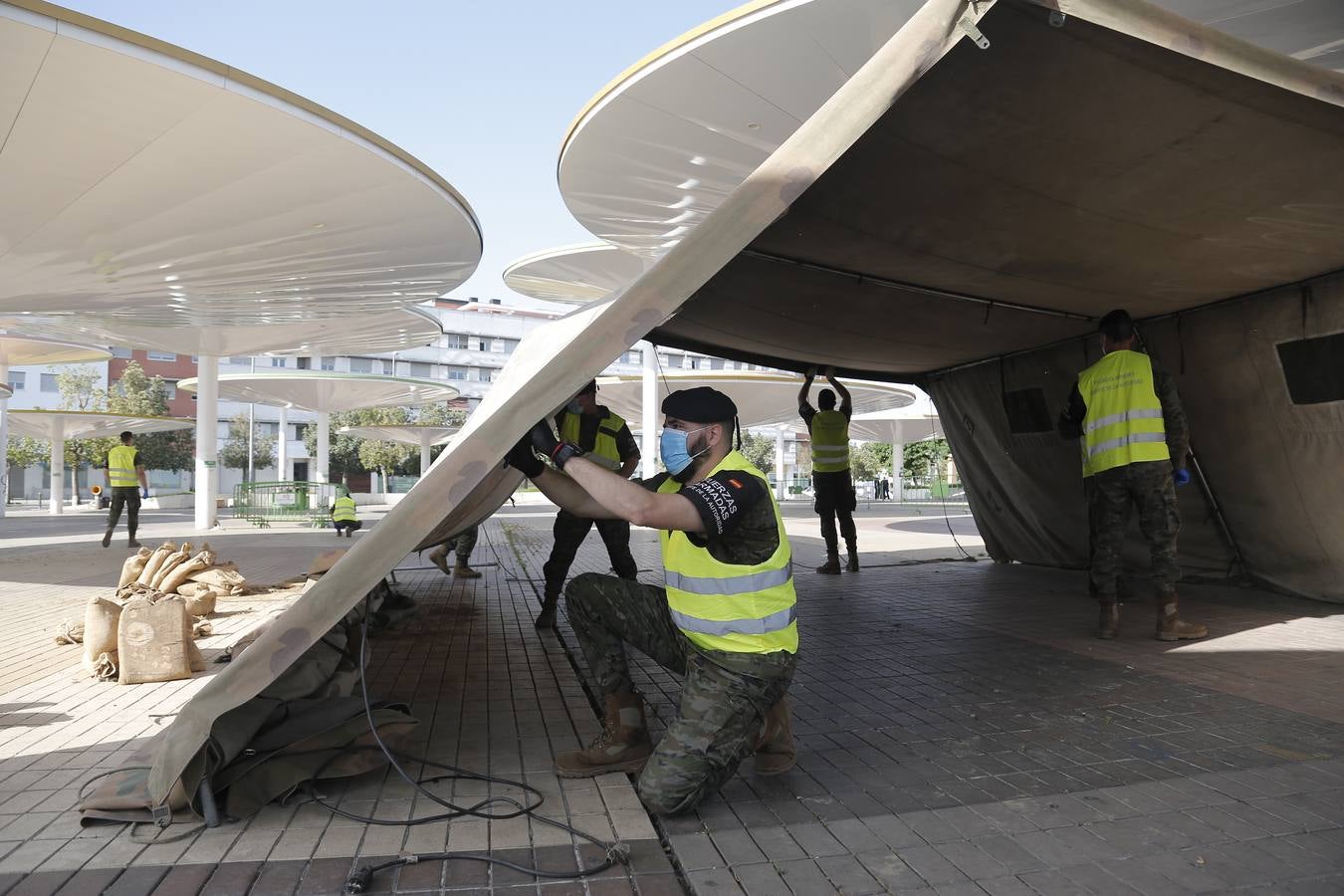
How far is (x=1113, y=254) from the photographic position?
539 cm

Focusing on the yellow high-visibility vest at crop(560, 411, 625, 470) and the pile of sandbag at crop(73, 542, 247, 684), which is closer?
the pile of sandbag at crop(73, 542, 247, 684)

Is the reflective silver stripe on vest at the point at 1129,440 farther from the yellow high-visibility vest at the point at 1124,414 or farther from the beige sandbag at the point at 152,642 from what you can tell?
the beige sandbag at the point at 152,642

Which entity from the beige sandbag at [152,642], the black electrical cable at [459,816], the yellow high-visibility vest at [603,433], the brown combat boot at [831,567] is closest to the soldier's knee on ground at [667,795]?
the black electrical cable at [459,816]

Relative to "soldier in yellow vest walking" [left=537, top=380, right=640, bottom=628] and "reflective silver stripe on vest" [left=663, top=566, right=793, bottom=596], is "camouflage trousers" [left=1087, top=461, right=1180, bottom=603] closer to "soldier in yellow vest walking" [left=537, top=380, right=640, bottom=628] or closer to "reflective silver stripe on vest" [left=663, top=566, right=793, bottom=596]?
"soldier in yellow vest walking" [left=537, top=380, right=640, bottom=628]

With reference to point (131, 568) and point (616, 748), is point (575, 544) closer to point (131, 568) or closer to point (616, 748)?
point (616, 748)

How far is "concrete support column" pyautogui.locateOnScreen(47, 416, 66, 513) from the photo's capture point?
31031 mm

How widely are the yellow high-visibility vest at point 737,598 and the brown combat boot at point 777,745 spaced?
15.1 inches

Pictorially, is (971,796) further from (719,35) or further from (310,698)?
(719,35)

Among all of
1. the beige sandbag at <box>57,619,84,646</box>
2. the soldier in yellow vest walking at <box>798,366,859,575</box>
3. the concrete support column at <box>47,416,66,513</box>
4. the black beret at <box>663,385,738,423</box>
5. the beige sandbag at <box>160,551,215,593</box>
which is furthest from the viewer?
the concrete support column at <box>47,416,66,513</box>

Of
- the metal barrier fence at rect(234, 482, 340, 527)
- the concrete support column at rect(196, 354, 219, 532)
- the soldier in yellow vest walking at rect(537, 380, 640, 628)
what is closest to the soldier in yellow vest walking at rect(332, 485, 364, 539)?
the concrete support column at rect(196, 354, 219, 532)

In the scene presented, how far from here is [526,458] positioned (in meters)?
3.11

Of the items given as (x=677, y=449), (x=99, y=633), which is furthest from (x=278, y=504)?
(x=677, y=449)

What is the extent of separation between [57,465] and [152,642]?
3455cm

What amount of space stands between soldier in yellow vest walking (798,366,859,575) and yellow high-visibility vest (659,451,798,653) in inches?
233
